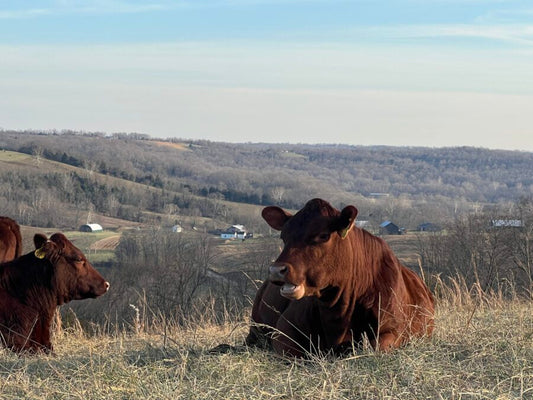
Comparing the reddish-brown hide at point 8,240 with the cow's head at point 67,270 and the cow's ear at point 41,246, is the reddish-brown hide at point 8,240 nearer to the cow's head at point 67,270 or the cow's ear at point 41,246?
the cow's head at point 67,270

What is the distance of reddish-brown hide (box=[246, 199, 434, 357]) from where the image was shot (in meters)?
6.04

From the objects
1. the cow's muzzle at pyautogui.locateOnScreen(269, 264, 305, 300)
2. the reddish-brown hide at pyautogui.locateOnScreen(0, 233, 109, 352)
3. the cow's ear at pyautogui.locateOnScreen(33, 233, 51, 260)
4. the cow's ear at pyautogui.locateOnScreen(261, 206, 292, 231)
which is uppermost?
the cow's ear at pyautogui.locateOnScreen(261, 206, 292, 231)

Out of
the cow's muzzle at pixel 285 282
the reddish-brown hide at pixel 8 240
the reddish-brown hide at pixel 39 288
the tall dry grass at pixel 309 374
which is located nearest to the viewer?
the tall dry grass at pixel 309 374

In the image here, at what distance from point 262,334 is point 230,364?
184 cm

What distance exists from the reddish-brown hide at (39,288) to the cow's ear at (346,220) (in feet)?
14.0

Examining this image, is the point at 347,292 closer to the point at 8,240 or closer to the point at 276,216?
the point at 276,216

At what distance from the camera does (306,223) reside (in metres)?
6.20

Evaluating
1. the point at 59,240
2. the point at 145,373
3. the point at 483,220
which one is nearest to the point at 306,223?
the point at 145,373

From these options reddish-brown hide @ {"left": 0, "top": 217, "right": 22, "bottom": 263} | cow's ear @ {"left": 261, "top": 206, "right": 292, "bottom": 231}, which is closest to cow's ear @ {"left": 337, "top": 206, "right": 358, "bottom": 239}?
cow's ear @ {"left": 261, "top": 206, "right": 292, "bottom": 231}

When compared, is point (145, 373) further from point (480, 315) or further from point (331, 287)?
point (480, 315)

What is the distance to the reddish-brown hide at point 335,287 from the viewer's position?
604cm

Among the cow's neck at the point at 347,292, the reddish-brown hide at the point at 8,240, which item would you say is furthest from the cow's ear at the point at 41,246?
the cow's neck at the point at 347,292

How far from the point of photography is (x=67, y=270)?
972 centimetres

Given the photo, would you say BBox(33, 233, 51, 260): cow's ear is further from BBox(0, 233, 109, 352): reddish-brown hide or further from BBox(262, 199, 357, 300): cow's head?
BBox(262, 199, 357, 300): cow's head
